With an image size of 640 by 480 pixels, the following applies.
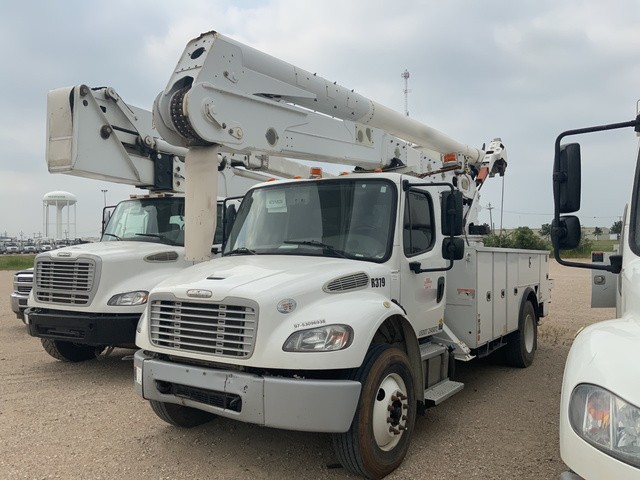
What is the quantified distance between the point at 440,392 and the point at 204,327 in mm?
2298

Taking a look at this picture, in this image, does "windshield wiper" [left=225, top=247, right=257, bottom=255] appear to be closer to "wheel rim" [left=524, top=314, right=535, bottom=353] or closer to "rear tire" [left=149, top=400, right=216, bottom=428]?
"rear tire" [left=149, top=400, right=216, bottom=428]

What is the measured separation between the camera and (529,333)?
7660 millimetres

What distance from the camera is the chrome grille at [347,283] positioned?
13.1 feet

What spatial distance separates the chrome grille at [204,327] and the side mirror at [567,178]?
7.03 ft

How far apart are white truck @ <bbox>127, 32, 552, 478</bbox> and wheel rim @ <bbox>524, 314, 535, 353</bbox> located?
65 centimetres

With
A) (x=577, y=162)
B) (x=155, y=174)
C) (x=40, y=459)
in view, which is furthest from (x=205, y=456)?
(x=155, y=174)

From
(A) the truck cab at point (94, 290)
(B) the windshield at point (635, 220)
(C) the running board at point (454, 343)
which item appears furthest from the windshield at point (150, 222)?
(B) the windshield at point (635, 220)

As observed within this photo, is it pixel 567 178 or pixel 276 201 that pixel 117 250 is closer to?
pixel 276 201

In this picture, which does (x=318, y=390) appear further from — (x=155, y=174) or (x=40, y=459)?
(x=155, y=174)

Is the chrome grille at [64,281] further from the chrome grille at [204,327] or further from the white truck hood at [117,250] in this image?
the chrome grille at [204,327]

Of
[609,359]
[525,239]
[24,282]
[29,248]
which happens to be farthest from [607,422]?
[29,248]

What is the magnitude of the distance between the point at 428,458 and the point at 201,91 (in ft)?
12.3

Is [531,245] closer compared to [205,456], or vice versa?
[205,456]

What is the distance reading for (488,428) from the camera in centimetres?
493
